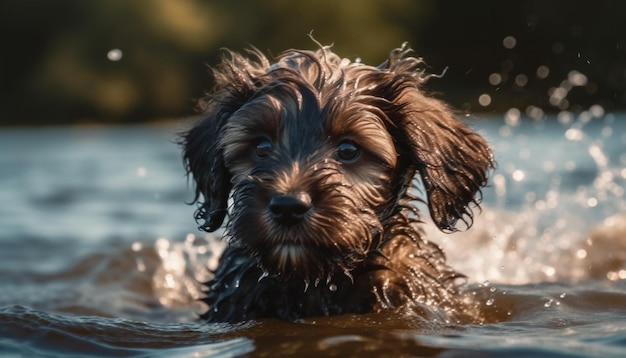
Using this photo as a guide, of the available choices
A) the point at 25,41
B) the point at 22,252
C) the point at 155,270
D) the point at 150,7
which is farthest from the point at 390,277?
the point at 25,41

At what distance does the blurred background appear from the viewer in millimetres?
21375

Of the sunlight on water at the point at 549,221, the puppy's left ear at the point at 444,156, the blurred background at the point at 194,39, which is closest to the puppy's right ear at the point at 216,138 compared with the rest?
the puppy's left ear at the point at 444,156

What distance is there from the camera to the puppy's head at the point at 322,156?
507 cm

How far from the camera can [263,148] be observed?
18.3 feet

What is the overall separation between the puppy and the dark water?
0.90 feet

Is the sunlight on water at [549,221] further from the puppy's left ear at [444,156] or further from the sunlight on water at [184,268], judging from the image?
the puppy's left ear at [444,156]

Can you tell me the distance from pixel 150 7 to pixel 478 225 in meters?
20.0

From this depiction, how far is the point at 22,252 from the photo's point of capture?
10.6m

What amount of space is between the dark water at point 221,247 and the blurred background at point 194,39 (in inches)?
87.4

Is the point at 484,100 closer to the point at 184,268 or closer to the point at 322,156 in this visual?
the point at 184,268

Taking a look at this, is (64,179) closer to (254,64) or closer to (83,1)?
(254,64)

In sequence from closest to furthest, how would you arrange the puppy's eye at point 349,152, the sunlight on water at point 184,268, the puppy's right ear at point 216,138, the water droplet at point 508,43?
1. the puppy's eye at point 349,152
2. the puppy's right ear at point 216,138
3. the sunlight on water at point 184,268
4. the water droplet at point 508,43

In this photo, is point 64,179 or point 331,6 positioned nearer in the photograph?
point 64,179

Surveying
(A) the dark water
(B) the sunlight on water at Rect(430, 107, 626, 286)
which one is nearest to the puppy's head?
(A) the dark water
